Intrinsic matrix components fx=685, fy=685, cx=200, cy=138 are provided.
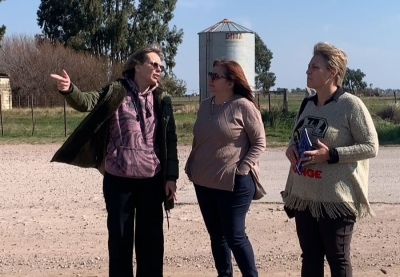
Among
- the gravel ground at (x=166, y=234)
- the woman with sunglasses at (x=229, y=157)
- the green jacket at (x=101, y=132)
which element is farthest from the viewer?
the gravel ground at (x=166, y=234)

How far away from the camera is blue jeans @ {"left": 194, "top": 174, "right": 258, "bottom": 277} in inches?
193

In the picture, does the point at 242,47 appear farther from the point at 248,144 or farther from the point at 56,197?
the point at 248,144

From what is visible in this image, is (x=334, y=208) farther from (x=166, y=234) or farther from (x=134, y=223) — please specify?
(x=166, y=234)

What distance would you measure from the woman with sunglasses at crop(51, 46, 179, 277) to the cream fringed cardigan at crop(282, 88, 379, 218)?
1092 mm

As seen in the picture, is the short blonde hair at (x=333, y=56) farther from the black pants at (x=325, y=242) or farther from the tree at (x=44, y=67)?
the tree at (x=44, y=67)

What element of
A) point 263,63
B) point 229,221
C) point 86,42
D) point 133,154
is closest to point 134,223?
point 133,154

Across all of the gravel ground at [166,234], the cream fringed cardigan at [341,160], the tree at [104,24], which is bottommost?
the gravel ground at [166,234]

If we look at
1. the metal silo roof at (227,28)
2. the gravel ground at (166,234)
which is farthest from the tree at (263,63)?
the gravel ground at (166,234)

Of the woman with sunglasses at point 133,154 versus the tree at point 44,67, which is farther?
the tree at point 44,67

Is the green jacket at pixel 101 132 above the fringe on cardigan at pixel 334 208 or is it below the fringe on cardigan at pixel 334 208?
above

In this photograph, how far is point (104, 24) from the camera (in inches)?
2368

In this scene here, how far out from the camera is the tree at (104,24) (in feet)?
196

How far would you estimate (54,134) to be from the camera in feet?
74.0

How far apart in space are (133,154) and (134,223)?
544 mm
